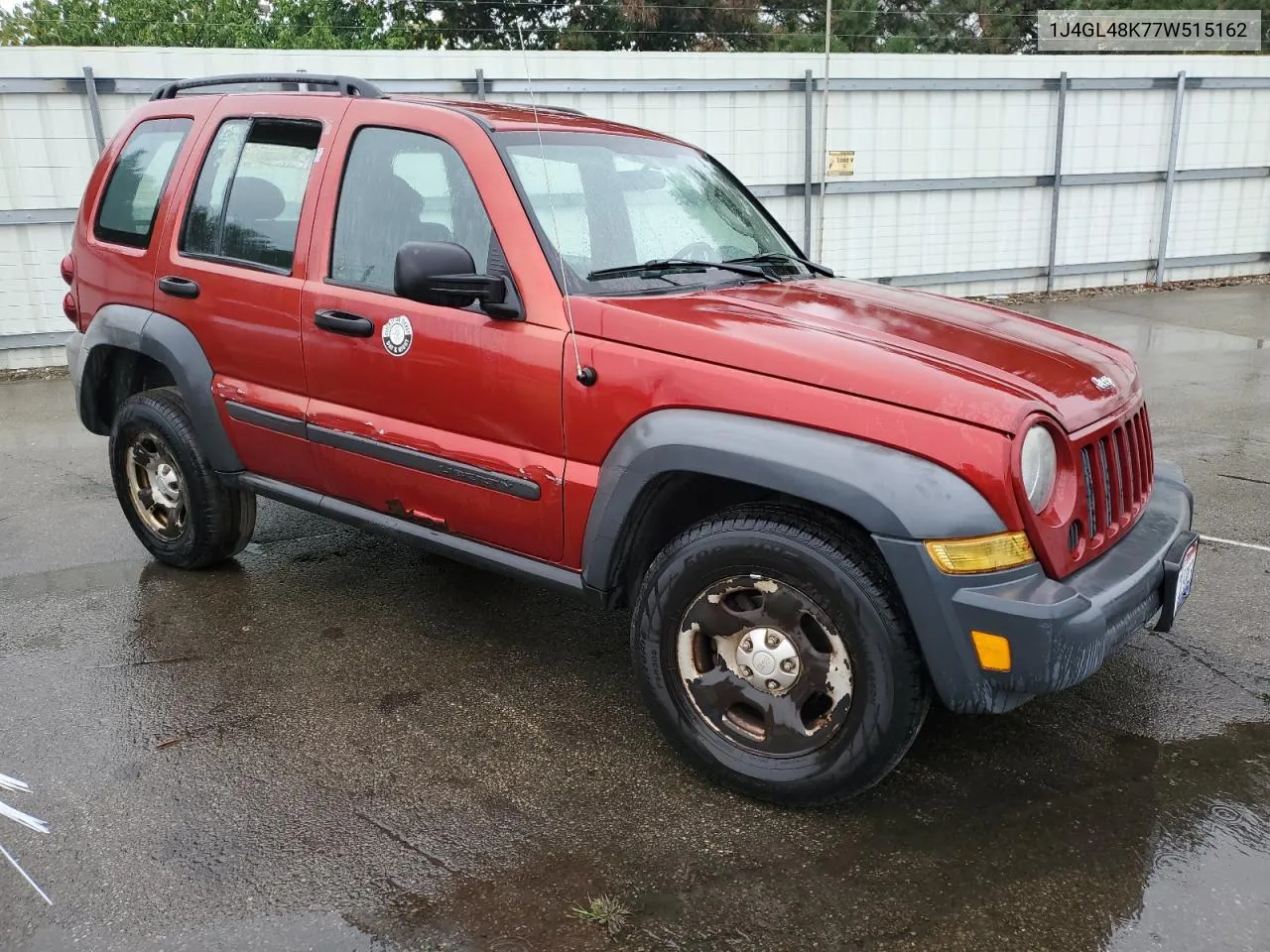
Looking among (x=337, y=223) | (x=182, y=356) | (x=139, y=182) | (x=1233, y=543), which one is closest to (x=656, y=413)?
(x=337, y=223)

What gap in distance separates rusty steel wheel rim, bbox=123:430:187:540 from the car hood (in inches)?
96.8

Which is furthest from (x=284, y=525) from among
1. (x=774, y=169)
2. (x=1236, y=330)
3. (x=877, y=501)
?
(x=1236, y=330)

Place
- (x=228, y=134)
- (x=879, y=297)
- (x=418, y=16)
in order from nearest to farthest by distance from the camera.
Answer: (x=879, y=297) → (x=228, y=134) → (x=418, y=16)

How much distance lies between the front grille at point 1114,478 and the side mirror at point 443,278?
176 centimetres

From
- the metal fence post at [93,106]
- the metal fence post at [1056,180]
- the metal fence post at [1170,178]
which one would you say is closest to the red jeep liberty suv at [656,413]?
the metal fence post at [93,106]

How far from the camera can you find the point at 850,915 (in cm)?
251

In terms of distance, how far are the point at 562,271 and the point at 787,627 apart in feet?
4.19

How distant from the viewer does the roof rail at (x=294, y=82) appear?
3906mm

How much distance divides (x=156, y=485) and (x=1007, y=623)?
371cm

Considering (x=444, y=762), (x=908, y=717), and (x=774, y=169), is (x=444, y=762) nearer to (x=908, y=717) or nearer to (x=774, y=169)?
(x=908, y=717)

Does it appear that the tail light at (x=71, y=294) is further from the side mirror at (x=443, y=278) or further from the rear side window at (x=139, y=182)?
the side mirror at (x=443, y=278)

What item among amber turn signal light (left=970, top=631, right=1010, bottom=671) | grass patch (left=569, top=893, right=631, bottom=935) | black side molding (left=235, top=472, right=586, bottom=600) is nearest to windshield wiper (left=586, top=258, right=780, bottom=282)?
black side molding (left=235, top=472, right=586, bottom=600)

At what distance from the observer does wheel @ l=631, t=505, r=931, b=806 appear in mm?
2695

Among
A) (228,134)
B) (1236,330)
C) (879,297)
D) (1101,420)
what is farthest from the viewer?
(1236,330)
